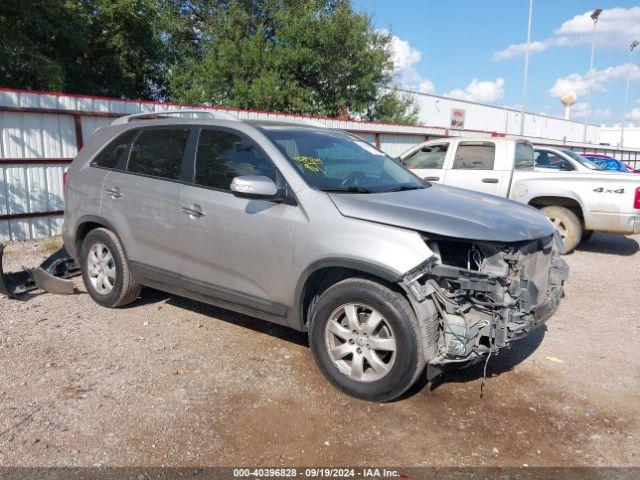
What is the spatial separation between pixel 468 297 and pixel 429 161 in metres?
6.37

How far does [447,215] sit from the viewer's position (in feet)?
11.6

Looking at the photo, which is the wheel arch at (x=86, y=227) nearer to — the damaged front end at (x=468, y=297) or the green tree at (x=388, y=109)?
the damaged front end at (x=468, y=297)

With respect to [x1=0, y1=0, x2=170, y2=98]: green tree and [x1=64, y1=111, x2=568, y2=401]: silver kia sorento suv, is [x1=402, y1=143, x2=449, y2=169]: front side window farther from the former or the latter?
[x1=0, y1=0, x2=170, y2=98]: green tree

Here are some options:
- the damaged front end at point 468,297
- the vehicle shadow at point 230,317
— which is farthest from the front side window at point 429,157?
the damaged front end at point 468,297

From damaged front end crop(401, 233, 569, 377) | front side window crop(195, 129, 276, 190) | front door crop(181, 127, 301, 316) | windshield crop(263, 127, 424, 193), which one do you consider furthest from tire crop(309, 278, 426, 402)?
front side window crop(195, 129, 276, 190)

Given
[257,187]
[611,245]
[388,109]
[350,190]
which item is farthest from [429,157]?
[388,109]

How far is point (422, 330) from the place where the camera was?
333 centimetres

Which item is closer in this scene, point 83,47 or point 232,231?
point 232,231

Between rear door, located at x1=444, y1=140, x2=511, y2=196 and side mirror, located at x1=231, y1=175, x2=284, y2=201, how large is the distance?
18.5ft

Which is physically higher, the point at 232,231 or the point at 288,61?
the point at 288,61

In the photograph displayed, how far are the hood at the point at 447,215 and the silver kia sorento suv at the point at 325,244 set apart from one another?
0.01 meters

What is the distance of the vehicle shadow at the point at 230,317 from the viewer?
4.81 metres

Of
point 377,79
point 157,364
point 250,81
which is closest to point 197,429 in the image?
point 157,364

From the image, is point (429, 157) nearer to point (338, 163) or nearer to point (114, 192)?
point (338, 163)
